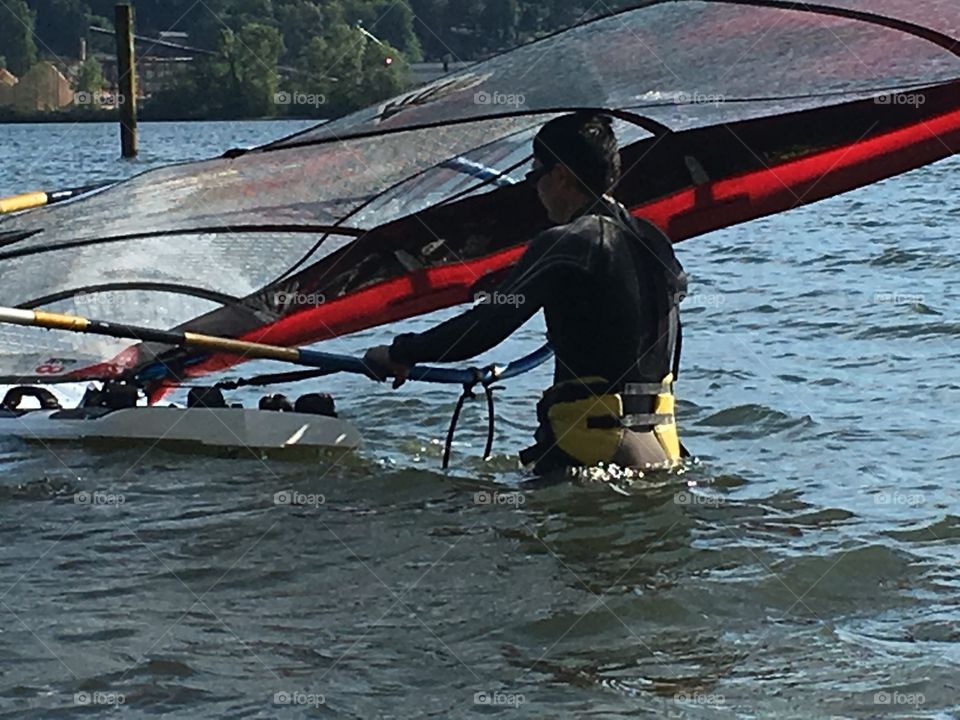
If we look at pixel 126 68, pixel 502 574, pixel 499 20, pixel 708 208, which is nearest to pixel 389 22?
pixel 499 20

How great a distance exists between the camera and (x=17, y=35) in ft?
356

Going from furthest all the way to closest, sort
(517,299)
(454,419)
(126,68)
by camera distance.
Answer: (126,68)
(454,419)
(517,299)

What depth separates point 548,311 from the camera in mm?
6328

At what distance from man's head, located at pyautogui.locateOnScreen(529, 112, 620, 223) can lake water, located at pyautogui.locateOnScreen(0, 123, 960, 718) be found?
1.07 metres

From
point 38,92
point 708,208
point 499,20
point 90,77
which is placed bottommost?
point 38,92

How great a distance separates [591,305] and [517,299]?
32 cm

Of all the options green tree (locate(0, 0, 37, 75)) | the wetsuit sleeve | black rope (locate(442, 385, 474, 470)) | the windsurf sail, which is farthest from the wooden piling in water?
green tree (locate(0, 0, 37, 75))

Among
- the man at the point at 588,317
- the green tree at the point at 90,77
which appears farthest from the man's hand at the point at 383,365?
the green tree at the point at 90,77

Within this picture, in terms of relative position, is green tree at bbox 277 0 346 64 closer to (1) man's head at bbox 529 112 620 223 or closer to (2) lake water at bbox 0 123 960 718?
(2) lake water at bbox 0 123 960 718

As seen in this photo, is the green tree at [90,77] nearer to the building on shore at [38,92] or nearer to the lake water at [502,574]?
the building on shore at [38,92]

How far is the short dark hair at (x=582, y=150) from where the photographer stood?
6.20 m

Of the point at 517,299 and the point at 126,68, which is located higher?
the point at 126,68

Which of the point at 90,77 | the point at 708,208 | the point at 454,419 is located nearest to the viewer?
the point at 454,419

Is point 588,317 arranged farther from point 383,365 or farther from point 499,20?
point 499,20
